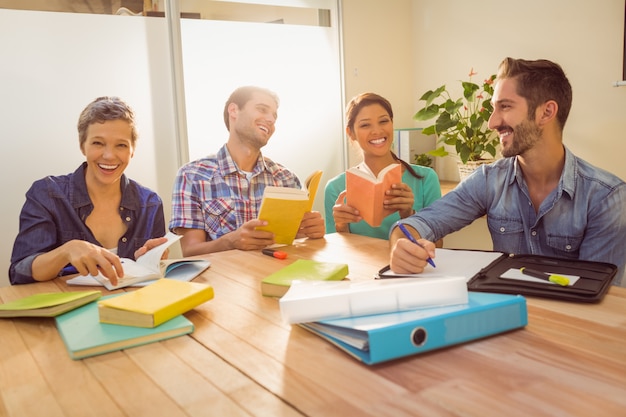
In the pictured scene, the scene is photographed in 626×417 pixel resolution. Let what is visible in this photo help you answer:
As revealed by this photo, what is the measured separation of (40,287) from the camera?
1498 mm

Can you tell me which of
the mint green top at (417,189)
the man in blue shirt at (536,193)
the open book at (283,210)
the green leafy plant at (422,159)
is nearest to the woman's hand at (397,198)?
the man in blue shirt at (536,193)

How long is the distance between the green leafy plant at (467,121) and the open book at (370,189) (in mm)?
1487

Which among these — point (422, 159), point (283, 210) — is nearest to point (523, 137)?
point (283, 210)

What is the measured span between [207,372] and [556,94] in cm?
142

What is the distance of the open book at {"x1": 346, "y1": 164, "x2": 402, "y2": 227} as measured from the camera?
193cm

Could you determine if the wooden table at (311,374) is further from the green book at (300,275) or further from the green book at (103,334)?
the green book at (300,275)

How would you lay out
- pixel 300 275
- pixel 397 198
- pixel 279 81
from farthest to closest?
1. pixel 279 81
2. pixel 397 198
3. pixel 300 275

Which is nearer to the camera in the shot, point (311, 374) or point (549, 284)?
point (311, 374)

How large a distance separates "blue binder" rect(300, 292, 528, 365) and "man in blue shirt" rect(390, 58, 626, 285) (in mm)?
595

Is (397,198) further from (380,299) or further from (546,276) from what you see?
(380,299)

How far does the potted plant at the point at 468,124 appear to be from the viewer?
3348 mm

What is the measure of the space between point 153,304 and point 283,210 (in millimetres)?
742

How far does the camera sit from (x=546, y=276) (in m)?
1.25

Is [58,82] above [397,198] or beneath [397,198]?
above
